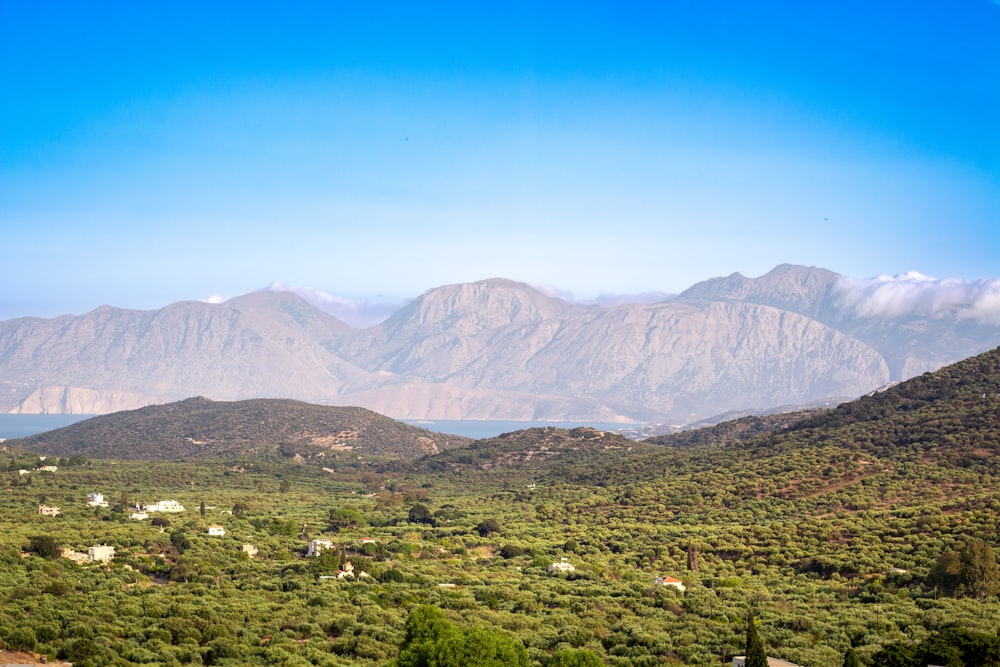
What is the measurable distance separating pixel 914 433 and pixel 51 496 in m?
63.5

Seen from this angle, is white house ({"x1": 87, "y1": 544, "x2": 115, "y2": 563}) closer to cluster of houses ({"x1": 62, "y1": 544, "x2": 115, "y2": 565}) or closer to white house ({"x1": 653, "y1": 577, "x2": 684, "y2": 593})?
cluster of houses ({"x1": 62, "y1": 544, "x2": 115, "y2": 565})

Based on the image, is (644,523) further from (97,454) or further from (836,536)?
(97,454)

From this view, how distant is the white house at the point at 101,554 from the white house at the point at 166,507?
23.9 m

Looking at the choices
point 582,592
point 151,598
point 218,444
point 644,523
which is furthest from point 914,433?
point 218,444

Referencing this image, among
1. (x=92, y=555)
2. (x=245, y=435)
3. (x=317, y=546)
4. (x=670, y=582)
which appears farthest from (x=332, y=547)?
(x=245, y=435)

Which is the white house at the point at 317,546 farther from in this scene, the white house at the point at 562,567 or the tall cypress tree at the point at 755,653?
the tall cypress tree at the point at 755,653

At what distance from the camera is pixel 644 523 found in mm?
68438

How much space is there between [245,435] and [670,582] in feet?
436

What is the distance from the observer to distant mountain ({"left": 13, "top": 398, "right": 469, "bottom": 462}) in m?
157

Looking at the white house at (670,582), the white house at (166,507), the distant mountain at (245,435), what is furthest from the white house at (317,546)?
the distant mountain at (245,435)

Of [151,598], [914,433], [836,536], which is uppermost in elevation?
[914,433]

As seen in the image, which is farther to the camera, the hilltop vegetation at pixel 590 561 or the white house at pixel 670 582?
the white house at pixel 670 582

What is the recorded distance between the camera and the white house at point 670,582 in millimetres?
46628

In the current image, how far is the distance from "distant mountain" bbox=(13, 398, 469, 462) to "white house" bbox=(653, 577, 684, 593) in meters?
102
